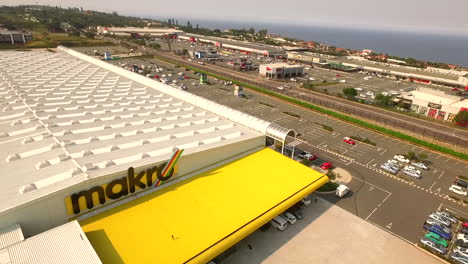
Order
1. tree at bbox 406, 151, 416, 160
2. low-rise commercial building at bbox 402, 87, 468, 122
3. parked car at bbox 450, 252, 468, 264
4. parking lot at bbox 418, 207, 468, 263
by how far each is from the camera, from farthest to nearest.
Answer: low-rise commercial building at bbox 402, 87, 468, 122 < tree at bbox 406, 151, 416, 160 < parking lot at bbox 418, 207, 468, 263 < parked car at bbox 450, 252, 468, 264

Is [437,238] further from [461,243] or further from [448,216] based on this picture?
[448,216]

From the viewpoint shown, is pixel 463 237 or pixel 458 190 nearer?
pixel 463 237

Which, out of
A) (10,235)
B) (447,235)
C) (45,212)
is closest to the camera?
(10,235)

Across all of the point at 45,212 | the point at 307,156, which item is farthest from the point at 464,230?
the point at 45,212

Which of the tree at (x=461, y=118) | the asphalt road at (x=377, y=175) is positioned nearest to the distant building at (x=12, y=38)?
the asphalt road at (x=377, y=175)

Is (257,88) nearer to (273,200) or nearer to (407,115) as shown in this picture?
(407,115)

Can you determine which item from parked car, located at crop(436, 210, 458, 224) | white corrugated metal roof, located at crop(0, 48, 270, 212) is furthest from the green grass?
white corrugated metal roof, located at crop(0, 48, 270, 212)

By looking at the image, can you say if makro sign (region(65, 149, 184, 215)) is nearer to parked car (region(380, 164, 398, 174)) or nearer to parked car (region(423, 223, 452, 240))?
parked car (region(423, 223, 452, 240))

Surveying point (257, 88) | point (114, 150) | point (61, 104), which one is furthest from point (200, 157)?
point (257, 88)
